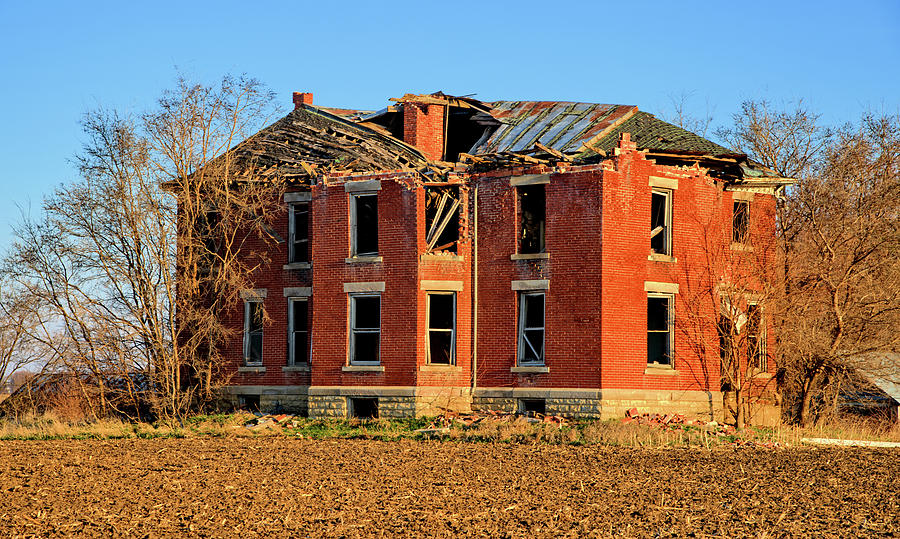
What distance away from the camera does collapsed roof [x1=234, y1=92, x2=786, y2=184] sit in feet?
88.6

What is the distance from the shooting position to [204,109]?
94.3ft

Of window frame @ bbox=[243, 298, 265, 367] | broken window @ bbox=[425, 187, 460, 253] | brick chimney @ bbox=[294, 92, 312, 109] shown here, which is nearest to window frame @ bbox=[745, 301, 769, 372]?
broken window @ bbox=[425, 187, 460, 253]

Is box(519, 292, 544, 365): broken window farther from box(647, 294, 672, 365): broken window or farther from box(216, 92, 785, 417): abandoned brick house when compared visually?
box(647, 294, 672, 365): broken window

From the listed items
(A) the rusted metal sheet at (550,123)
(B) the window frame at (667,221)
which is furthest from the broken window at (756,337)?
(A) the rusted metal sheet at (550,123)

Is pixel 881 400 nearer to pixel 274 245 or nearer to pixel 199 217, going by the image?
pixel 274 245

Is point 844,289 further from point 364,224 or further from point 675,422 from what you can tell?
point 364,224

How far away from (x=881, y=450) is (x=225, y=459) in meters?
14.8

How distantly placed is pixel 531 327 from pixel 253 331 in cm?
820

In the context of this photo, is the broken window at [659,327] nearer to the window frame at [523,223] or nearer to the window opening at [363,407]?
the window frame at [523,223]

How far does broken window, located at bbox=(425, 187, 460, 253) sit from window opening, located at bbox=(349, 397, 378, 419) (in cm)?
434

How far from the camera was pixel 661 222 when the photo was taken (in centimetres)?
2734

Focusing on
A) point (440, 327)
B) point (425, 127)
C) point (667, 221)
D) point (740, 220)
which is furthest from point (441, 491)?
point (740, 220)

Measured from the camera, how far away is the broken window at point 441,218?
89.6 feet

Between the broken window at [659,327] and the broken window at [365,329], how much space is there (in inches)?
283
